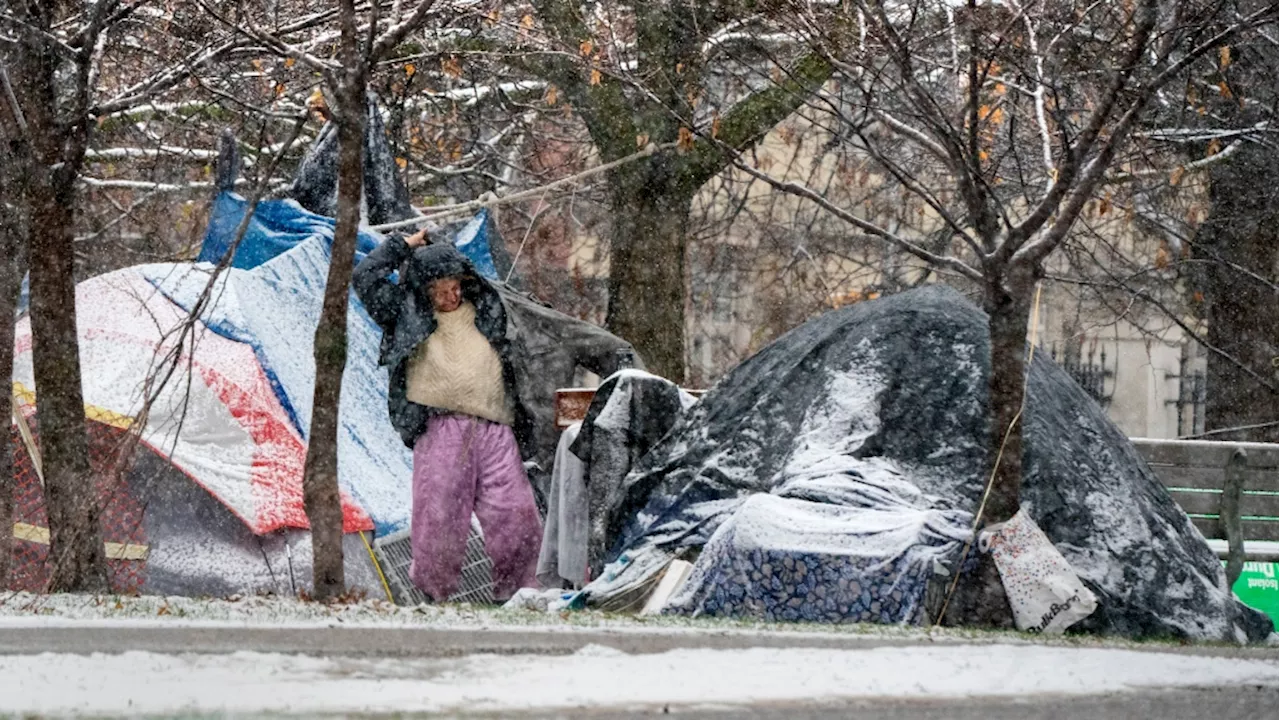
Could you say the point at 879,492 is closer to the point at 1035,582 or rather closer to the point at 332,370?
the point at 1035,582

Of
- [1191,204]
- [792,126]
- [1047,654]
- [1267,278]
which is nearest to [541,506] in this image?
[1047,654]

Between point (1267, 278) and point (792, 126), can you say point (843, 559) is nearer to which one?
point (1267, 278)

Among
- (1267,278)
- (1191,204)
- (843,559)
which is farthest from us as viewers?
(1191,204)

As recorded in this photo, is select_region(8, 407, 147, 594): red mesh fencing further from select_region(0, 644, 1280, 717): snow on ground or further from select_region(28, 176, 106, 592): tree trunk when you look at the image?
select_region(0, 644, 1280, 717): snow on ground

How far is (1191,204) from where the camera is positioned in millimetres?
17938

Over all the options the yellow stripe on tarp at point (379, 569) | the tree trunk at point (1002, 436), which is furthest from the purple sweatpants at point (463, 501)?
the tree trunk at point (1002, 436)

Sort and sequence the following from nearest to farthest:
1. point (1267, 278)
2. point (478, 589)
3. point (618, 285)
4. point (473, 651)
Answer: point (473, 651) → point (478, 589) → point (618, 285) → point (1267, 278)

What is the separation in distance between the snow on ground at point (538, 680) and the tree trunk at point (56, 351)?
3.38m

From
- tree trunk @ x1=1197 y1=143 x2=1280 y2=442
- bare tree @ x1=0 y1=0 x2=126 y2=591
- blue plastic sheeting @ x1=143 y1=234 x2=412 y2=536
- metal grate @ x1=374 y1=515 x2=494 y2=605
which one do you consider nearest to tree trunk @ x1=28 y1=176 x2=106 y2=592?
bare tree @ x1=0 y1=0 x2=126 y2=591

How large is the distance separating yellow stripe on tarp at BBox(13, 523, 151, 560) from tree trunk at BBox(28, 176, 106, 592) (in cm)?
112

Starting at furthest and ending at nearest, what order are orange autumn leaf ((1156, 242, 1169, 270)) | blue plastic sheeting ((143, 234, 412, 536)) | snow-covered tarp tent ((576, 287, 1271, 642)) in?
orange autumn leaf ((1156, 242, 1169, 270)) < blue plastic sheeting ((143, 234, 412, 536)) < snow-covered tarp tent ((576, 287, 1271, 642))

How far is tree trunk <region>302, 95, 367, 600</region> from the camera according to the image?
706 cm

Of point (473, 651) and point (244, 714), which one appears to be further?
point (473, 651)

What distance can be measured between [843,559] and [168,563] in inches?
154
